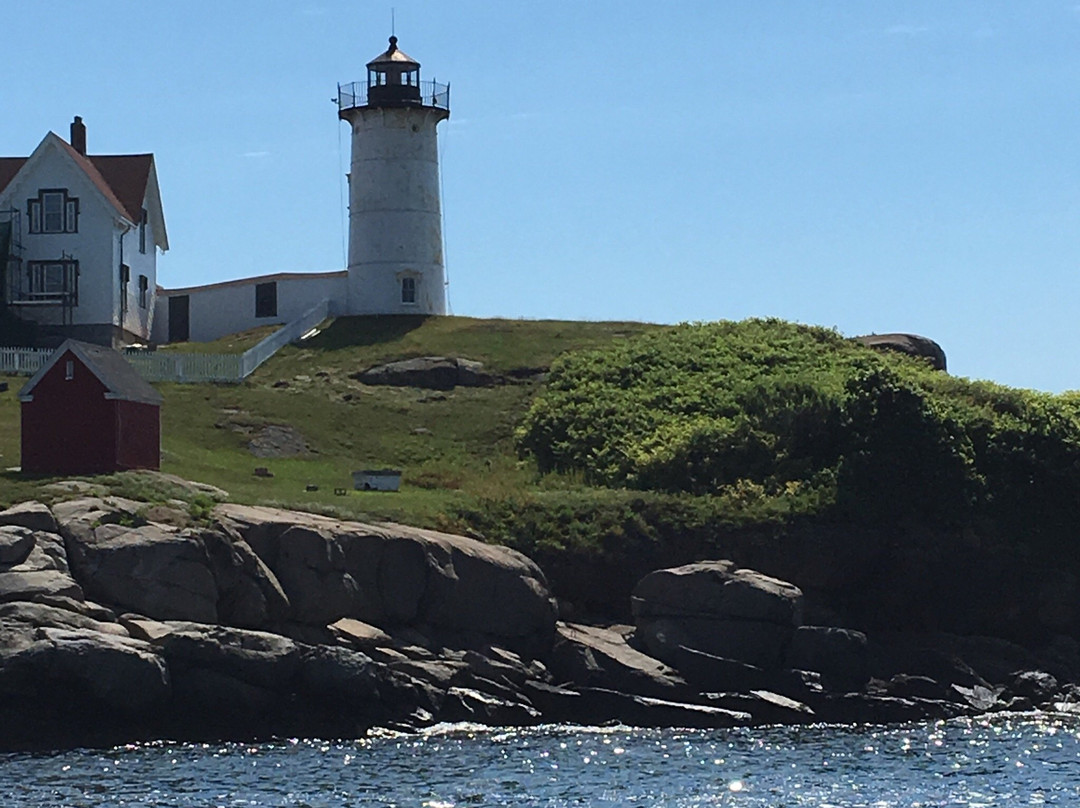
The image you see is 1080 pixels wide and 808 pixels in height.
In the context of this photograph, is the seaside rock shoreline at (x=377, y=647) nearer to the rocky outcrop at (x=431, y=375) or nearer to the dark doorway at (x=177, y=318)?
the rocky outcrop at (x=431, y=375)

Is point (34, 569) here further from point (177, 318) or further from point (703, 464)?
point (177, 318)

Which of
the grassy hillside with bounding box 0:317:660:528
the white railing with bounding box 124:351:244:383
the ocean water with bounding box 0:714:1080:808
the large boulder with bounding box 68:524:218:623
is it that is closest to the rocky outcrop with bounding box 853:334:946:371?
the grassy hillside with bounding box 0:317:660:528

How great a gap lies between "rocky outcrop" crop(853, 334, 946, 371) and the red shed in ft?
99.0

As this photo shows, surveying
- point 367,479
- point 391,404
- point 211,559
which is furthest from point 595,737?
point 391,404

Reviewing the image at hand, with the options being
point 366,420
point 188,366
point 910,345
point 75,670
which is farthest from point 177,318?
point 75,670

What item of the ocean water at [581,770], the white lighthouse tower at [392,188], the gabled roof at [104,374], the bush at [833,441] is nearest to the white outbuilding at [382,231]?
the white lighthouse tower at [392,188]

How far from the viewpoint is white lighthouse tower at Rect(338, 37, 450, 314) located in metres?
76.7

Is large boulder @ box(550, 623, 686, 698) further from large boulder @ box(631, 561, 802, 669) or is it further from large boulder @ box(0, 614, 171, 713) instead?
large boulder @ box(0, 614, 171, 713)

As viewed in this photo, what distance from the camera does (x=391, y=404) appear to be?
6488 centimetres

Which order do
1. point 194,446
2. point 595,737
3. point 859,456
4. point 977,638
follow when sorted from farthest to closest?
point 194,446
point 859,456
point 977,638
point 595,737

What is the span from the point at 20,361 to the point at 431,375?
13419mm

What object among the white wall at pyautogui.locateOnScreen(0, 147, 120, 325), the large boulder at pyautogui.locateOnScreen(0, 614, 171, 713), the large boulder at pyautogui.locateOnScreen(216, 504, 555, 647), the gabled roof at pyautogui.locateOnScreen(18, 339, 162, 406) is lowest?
the large boulder at pyautogui.locateOnScreen(0, 614, 171, 713)

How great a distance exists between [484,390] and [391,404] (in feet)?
12.1

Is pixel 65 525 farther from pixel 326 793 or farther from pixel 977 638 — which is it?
pixel 977 638
